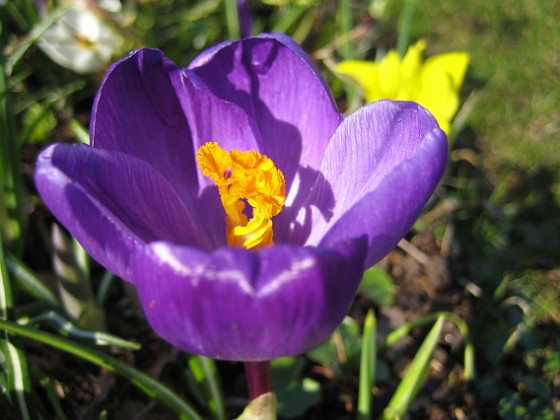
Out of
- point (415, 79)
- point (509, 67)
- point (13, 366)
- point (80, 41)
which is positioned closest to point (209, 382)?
point (13, 366)

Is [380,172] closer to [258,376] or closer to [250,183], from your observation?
[250,183]

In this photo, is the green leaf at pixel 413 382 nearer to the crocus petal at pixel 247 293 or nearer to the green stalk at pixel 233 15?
the crocus petal at pixel 247 293

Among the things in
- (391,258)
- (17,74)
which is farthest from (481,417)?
(17,74)

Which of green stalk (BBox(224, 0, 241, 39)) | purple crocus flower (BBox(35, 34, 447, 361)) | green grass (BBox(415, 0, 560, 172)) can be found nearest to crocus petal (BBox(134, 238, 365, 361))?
purple crocus flower (BBox(35, 34, 447, 361))

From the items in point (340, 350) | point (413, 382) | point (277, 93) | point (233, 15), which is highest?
point (277, 93)

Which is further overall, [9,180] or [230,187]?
[9,180]
